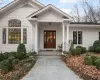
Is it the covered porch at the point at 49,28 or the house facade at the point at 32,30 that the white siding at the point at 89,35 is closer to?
the house facade at the point at 32,30

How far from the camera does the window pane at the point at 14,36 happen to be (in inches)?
918

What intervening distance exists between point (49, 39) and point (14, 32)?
175 inches

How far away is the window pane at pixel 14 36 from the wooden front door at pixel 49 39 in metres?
3.46

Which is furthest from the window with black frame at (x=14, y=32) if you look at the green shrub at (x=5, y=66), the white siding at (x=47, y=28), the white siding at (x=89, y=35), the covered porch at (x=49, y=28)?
the green shrub at (x=5, y=66)

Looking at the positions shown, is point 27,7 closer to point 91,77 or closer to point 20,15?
point 20,15

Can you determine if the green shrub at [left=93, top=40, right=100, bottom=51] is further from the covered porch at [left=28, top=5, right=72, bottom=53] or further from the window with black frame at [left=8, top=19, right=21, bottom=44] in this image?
the window with black frame at [left=8, top=19, right=21, bottom=44]

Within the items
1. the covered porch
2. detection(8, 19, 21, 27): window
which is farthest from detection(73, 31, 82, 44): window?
detection(8, 19, 21, 27): window

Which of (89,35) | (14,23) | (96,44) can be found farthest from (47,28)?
(96,44)

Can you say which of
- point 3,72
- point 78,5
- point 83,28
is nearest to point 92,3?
point 78,5

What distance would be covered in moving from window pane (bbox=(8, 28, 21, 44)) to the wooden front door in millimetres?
3458

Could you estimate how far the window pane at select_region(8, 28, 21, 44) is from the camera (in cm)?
2333

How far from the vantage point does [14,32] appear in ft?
76.5

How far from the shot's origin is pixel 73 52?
61.8 feet

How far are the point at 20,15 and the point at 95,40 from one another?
30.1 ft
